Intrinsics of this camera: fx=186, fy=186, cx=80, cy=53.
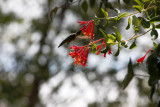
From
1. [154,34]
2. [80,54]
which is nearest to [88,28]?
Result: [80,54]

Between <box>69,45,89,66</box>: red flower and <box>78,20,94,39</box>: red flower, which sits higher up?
<box>78,20,94,39</box>: red flower

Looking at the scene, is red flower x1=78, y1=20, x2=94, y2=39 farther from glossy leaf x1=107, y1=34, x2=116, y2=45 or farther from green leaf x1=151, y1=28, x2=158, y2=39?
green leaf x1=151, y1=28, x2=158, y2=39

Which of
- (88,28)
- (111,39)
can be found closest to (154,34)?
(111,39)

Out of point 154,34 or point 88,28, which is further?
point 88,28

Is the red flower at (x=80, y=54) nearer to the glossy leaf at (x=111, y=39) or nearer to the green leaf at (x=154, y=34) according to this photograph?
the glossy leaf at (x=111, y=39)

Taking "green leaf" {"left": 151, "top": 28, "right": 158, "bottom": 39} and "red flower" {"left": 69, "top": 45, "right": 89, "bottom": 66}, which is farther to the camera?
"red flower" {"left": 69, "top": 45, "right": 89, "bottom": 66}

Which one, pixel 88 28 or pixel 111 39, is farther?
pixel 88 28

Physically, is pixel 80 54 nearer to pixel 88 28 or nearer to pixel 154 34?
pixel 88 28

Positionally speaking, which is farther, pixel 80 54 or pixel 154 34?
pixel 80 54

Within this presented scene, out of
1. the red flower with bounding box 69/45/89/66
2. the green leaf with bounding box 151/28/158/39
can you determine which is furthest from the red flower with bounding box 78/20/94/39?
the green leaf with bounding box 151/28/158/39

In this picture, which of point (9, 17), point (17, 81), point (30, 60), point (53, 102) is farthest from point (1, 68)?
point (53, 102)

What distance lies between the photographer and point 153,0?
2.06 feet

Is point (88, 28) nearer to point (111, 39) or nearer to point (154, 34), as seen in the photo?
point (111, 39)

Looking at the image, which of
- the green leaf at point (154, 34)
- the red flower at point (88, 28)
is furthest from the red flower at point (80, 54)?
the green leaf at point (154, 34)
